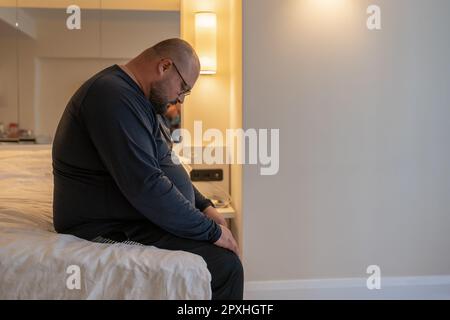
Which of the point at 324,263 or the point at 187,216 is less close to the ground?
the point at 187,216

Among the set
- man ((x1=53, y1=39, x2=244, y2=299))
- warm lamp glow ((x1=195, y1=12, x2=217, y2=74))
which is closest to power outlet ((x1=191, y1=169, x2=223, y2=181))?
warm lamp glow ((x1=195, y1=12, x2=217, y2=74))

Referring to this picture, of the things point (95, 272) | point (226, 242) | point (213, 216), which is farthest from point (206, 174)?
point (95, 272)

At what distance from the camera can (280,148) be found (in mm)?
1980

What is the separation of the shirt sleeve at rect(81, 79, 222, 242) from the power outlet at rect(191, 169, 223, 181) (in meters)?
1.04

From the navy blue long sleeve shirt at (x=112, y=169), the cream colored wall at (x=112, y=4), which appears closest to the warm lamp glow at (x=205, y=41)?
the cream colored wall at (x=112, y=4)

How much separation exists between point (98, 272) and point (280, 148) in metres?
1.09

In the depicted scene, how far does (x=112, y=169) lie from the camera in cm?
121

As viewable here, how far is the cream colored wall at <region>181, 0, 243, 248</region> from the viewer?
2.24 meters

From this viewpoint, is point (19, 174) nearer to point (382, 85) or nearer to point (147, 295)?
point (147, 295)

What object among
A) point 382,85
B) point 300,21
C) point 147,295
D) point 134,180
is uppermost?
point 300,21

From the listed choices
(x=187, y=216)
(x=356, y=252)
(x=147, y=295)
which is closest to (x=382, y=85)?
(x=356, y=252)
